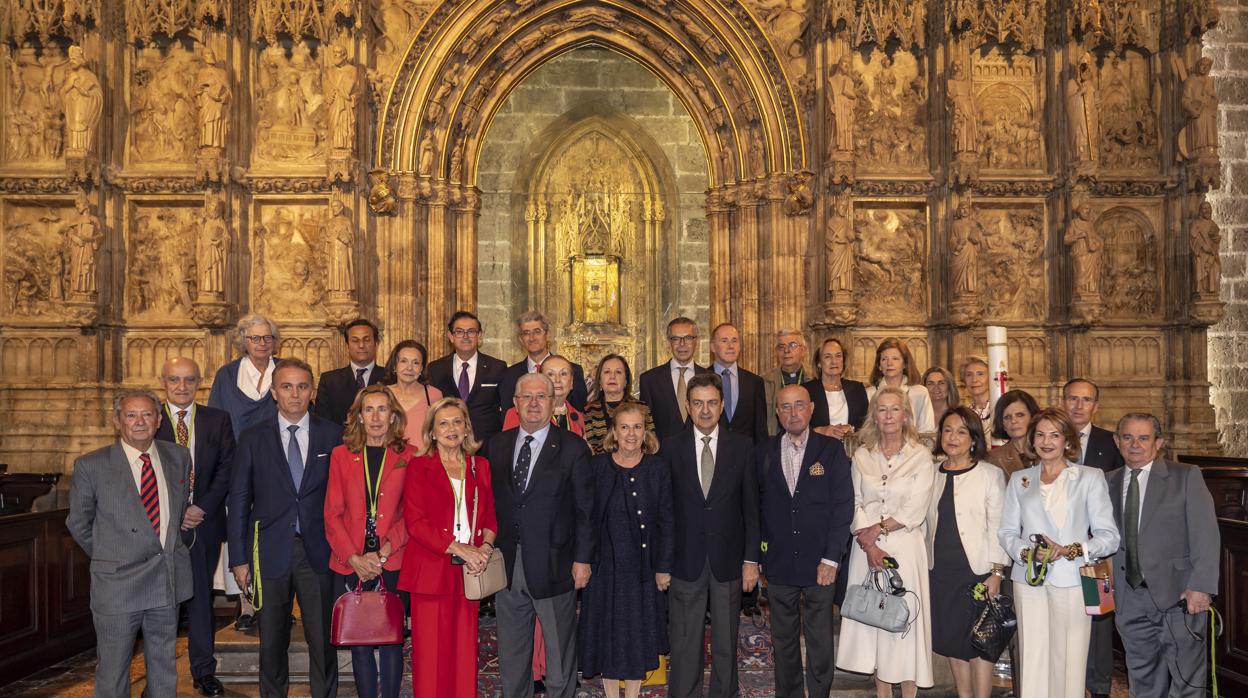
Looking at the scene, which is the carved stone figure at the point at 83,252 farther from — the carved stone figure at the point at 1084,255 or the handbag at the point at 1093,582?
the carved stone figure at the point at 1084,255

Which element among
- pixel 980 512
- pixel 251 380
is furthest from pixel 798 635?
pixel 251 380

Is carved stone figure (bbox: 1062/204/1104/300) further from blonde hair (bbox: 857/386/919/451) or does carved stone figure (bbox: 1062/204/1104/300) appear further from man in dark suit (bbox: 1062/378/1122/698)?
blonde hair (bbox: 857/386/919/451)

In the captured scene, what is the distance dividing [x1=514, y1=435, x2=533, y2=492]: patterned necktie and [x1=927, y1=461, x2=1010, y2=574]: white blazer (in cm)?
216

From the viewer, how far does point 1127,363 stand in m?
A: 10.7

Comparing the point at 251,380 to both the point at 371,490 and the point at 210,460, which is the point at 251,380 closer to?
the point at 210,460

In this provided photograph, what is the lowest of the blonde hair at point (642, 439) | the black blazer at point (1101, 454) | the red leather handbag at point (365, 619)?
the red leather handbag at point (365, 619)

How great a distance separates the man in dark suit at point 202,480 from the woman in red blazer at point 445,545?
1469 millimetres

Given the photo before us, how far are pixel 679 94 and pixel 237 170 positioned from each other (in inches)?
199

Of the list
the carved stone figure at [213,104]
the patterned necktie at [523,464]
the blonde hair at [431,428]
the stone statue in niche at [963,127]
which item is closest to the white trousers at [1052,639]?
the patterned necktie at [523,464]

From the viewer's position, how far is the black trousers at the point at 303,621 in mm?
4988

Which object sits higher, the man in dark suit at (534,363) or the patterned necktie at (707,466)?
the man in dark suit at (534,363)

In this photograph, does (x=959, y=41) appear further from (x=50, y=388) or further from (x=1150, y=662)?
(x=50, y=388)

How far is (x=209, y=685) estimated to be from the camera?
5703mm

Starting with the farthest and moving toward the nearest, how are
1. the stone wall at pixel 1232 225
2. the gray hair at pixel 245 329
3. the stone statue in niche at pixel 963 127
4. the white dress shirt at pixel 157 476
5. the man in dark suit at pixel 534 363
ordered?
the stone wall at pixel 1232 225
the stone statue in niche at pixel 963 127
the man in dark suit at pixel 534 363
the gray hair at pixel 245 329
the white dress shirt at pixel 157 476
